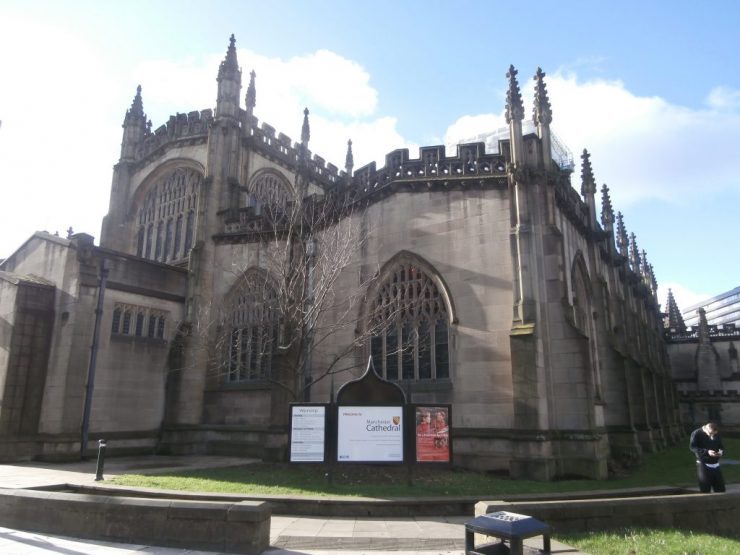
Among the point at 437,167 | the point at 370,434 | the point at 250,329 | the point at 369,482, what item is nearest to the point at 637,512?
the point at 370,434

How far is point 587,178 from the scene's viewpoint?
2466 cm

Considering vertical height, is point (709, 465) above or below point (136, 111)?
below

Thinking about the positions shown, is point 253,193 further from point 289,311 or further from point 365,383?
point 365,383

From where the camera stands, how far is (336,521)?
9648 millimetres

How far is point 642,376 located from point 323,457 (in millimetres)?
17472

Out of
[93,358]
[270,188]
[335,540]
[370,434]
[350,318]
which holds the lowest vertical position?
[335,540]

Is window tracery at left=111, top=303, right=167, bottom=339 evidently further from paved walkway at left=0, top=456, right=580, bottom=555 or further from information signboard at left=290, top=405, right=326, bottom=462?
paved walkway at left=0, top=456, right=580, bottom=555

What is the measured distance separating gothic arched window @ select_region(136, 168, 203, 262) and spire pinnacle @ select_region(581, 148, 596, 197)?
18.3 m

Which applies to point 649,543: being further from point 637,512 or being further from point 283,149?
point 283,149

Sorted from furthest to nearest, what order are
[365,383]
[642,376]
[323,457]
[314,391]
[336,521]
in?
[642,376] < [314,391] < [365,383] < [323,457] < [336,521]

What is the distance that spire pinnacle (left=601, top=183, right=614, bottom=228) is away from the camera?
29547 millimetres

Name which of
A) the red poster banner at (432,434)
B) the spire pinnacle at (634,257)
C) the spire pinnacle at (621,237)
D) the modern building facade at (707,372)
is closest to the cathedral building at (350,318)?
the red poster banner at (432,434)

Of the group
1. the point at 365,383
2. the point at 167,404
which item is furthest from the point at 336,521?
the point at 167,404

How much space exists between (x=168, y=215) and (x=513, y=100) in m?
19.1
